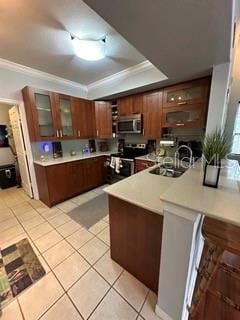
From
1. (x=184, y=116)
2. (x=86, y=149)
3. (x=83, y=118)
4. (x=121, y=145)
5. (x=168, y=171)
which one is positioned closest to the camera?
(x=168, y=171)

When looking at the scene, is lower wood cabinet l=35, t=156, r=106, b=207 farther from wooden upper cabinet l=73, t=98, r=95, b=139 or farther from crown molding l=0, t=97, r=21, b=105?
crown molding l=0, t=97, r=21, b=105

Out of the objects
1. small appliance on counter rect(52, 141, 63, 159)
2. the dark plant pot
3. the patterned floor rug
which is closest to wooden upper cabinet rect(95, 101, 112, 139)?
small appliance on counter rect(52, 141, 63, 159)

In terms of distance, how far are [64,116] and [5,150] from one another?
2.54 meters

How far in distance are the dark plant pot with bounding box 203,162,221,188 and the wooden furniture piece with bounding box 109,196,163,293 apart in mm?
495

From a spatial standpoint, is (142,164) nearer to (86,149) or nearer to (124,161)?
(124,161)

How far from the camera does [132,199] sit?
1276 mm

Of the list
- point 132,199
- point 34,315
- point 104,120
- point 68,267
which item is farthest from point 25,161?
point 132,199

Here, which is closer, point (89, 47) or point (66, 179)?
point (89, 47)

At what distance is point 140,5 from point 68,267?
246cm

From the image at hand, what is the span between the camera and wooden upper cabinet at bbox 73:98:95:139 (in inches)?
140

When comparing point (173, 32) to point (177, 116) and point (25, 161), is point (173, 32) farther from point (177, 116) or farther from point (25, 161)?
point (25, 161)

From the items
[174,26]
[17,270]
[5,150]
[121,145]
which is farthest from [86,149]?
[174,26]

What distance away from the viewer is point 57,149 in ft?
11.7

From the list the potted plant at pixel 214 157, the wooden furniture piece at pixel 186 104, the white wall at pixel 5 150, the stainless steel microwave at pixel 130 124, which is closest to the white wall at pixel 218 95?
the wooden furniture piece at pixel 186 104
